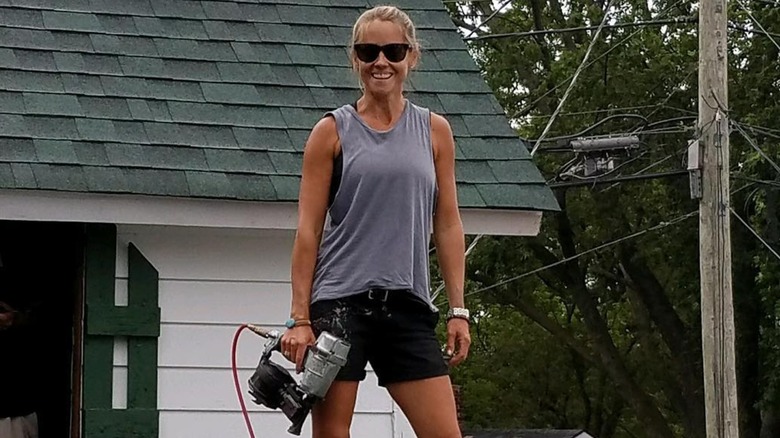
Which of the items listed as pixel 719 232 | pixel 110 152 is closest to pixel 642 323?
pixel 719 232

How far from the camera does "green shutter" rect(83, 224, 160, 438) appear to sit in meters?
5.79

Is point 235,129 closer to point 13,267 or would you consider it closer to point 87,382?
point 87,382

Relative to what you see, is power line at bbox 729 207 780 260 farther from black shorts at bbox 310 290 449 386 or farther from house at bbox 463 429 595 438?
black shorts at bbox 310 290 449 386

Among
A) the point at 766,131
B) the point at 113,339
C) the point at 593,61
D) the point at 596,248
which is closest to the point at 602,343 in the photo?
the point at 596,248

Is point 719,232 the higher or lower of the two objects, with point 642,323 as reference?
lower

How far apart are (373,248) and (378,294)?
0.11 metres

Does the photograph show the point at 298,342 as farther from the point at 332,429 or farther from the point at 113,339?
the point at 113,339

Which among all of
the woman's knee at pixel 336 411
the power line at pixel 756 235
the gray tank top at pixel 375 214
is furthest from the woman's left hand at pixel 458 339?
the power line at pixel 756 235

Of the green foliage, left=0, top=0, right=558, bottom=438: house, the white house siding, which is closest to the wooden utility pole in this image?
the green foliage

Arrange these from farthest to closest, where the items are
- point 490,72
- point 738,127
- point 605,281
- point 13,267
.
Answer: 1. point 605,281
2. point 490,72
3. point 738,127
4. point 13,267

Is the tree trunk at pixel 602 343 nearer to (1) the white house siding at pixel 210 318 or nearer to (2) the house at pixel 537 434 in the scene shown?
(2) the house at pixel 537 434

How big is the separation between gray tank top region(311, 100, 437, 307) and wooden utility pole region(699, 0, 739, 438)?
369 inches

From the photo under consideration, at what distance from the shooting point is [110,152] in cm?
575

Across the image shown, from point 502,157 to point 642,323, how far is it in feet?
54.1
